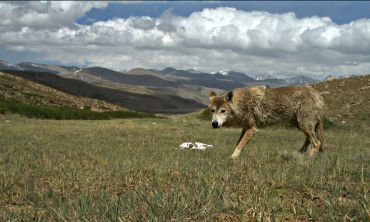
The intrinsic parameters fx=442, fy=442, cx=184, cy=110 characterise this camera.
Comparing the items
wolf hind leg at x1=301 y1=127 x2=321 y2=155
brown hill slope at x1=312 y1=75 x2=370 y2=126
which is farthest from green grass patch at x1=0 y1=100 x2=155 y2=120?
wolf hind leg at x1=301 y1=127 x2=321 y2=155

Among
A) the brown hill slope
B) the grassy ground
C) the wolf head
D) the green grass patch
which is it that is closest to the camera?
the grassy ground

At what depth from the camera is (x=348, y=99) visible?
4000 centimetres

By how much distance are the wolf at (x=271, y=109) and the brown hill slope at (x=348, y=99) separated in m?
18.8

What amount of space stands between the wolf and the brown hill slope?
18824mm

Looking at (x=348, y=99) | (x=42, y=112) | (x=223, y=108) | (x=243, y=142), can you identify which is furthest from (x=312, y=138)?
(x=42, y=112)

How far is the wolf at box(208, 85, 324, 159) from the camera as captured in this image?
635 inches

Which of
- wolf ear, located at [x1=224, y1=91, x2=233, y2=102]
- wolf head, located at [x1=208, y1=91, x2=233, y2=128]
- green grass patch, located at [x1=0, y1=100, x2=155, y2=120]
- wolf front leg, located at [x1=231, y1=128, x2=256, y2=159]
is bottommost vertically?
green grass patch, located at [x1=0, y1=100, x2=155, y2=120]

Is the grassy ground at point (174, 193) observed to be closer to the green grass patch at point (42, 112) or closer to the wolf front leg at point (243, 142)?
the wolf front leg at point (243, 142)

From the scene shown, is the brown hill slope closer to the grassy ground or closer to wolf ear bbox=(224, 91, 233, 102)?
wolf ear bbox=(224, 91, 233, 102)

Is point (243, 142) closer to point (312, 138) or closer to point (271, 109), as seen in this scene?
point (271, 109)

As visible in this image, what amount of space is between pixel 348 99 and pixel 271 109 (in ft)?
86.6

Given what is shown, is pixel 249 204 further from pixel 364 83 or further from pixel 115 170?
pixel 364 83

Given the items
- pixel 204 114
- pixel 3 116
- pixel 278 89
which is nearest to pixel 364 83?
pixel 204 114

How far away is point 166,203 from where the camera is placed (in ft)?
19.0
